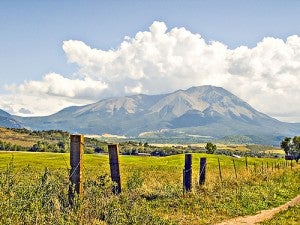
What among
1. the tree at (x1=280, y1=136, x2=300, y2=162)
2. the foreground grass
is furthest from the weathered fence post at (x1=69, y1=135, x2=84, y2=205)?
the tree at (x1=280, y1=136, x2=300, y2=162)

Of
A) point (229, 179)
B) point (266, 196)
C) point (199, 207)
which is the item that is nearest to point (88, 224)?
point (199, 207)

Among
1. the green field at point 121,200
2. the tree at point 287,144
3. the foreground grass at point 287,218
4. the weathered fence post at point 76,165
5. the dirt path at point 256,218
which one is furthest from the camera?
the tree at point 287,144

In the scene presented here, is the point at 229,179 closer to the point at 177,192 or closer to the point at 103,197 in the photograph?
the point at 177,192

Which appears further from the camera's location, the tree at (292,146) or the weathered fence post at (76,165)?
the tree at (292,146)

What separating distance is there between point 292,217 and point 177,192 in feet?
20.3

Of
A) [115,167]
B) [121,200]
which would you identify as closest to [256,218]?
[121,200]

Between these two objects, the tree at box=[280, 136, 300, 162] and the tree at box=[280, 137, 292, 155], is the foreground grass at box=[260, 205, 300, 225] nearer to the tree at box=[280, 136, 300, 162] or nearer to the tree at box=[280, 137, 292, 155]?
the tree at box=[280, 136, 300, 162]

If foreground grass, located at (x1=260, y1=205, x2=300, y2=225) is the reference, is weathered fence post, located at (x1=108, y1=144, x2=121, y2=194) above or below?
above

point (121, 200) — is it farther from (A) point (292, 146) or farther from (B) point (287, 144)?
(A) point (292, 146)

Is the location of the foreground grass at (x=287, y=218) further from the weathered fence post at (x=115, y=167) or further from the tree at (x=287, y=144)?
the tree at (x=287, y=144)

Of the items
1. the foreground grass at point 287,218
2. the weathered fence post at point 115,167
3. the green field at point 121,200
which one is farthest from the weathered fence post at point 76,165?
the foreground grass at point 287,218

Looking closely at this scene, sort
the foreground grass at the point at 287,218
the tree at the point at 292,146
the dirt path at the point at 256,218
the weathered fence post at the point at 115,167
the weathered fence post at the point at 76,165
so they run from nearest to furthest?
the weathered fence post at the point at 76,165
the weathered fence post at the point at 115,167
the foreground grass at the point at 287,218
the dirt path at the point at 256,218
the tree at the point at 292,146

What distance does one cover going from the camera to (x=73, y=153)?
14.5 m

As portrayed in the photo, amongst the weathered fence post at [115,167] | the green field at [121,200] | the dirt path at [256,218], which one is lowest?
the dirt path at [256,218]
